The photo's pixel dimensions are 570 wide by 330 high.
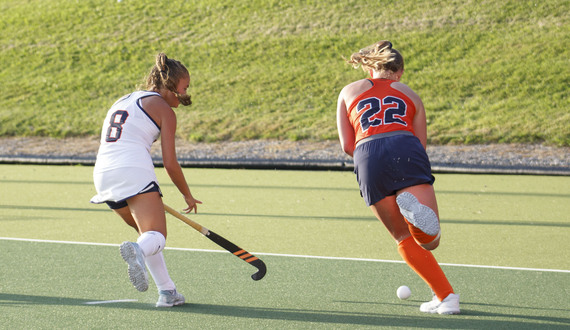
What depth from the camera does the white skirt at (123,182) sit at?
4.87m

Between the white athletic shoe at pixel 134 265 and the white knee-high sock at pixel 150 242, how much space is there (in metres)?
0.11

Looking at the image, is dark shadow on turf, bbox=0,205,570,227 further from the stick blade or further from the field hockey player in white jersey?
the field hockey player in white jersey

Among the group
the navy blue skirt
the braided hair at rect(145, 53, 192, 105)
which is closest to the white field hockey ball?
the navy blue skirt

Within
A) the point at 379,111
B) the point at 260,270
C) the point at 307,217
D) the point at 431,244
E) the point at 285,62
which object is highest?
the point at 379,111

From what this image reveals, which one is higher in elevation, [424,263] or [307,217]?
[424,263]

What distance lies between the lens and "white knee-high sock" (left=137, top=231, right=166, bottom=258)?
15.4ft

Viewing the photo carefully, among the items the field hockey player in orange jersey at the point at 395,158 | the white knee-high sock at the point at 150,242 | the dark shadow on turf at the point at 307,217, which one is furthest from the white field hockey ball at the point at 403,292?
the dark shadow on turf at the point at 307,217

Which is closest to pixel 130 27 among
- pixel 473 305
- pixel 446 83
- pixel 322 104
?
pixel 322 104

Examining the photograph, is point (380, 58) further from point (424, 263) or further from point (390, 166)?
point (424, 263)

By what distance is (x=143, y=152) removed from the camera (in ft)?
16.3

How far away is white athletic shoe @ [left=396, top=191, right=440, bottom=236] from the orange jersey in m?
0.44

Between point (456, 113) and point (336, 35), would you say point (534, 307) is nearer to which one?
point (456, 113)

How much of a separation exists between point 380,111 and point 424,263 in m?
0.92

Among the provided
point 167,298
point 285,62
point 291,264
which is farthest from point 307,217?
point 285,62
